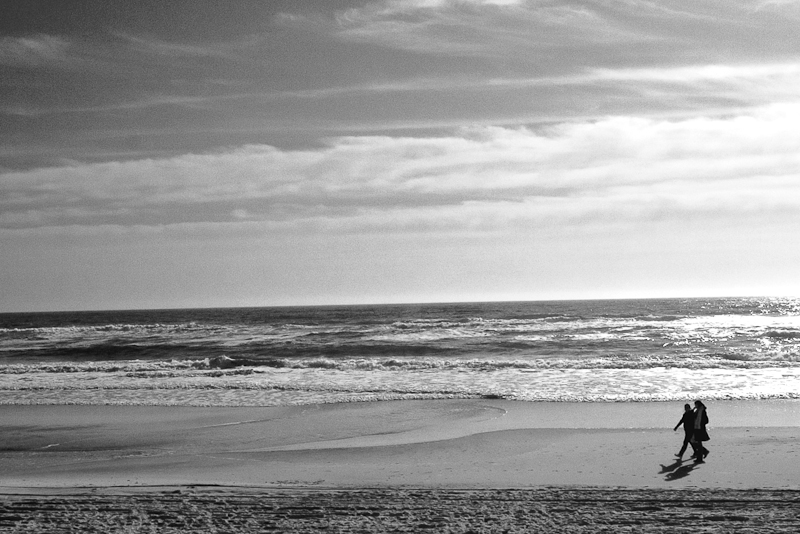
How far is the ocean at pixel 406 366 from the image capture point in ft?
66.3

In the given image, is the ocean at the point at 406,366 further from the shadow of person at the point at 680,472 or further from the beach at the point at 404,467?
the shadow of person at the point at 680,472

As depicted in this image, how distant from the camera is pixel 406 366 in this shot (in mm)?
29047

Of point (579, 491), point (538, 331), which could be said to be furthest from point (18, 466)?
point (538, 331)

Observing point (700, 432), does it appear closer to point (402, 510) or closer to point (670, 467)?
point (670, 467)

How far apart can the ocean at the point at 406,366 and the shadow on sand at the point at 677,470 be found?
7024 millimetres

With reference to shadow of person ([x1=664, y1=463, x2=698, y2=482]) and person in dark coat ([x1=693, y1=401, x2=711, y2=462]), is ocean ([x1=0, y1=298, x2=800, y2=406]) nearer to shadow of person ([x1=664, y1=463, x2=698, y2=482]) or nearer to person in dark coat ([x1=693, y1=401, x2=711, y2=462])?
person in dark coat ([x1=693, y1=401, x2=711, y2=462])

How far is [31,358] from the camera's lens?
124ft

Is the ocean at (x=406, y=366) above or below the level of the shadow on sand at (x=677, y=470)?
below

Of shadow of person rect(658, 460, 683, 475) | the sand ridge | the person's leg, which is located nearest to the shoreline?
shadow of person rect(658, 460, 683, 475)

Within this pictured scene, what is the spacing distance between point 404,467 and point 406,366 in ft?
58.0

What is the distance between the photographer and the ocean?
2020 cm

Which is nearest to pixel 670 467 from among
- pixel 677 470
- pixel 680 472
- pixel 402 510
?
pixel 677 470

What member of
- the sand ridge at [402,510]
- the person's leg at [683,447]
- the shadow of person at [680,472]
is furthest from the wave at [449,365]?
the sand ridge at [402,510]

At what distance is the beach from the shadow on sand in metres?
0.03
